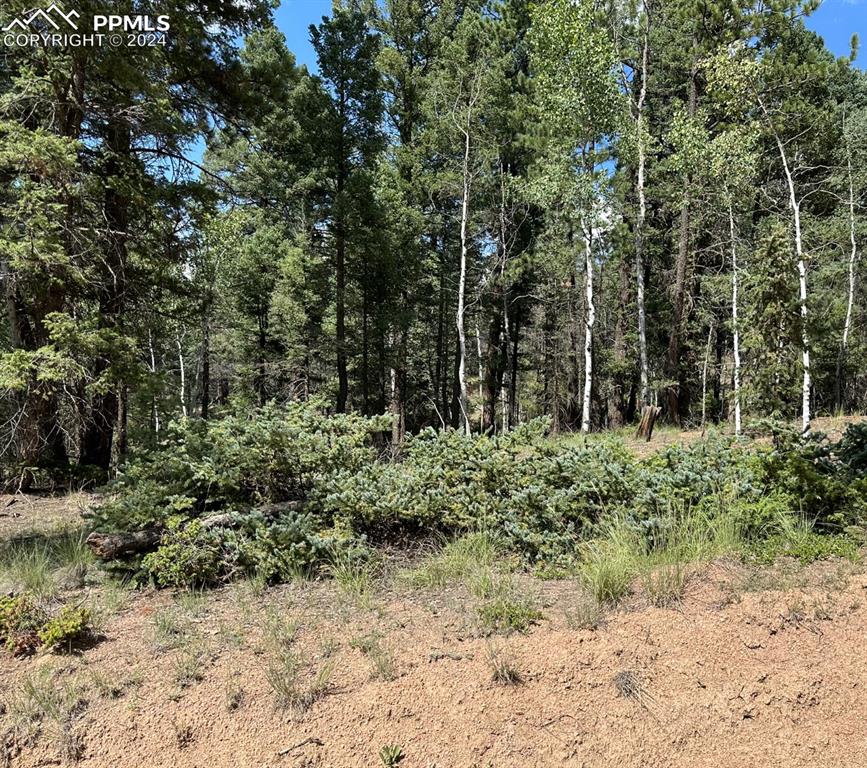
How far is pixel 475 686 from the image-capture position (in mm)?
2801

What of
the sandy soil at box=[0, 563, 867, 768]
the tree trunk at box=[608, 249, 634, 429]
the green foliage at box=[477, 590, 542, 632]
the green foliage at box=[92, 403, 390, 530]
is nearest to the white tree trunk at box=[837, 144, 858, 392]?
the tree trunk at box=[608, 249, 634, 429]

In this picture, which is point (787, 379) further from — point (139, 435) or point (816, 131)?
point (139, 435)

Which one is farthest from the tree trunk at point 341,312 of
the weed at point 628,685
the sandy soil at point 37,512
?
the weed at point 628,685

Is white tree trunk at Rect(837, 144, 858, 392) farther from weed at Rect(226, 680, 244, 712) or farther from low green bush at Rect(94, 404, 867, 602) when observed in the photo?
weed at Rect(226, 680, 244, 712)

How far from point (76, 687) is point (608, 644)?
295 cm

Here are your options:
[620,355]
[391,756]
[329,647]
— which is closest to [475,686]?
[391,756]

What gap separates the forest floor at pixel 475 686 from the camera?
254cm

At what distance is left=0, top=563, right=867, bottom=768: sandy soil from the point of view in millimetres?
2531

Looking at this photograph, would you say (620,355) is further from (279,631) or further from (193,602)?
(279,631)

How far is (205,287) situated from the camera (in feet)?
30.9

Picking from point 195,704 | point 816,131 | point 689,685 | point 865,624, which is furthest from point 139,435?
point 816,131

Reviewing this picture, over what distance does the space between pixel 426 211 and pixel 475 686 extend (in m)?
18.5

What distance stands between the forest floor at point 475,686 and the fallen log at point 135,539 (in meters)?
0.88

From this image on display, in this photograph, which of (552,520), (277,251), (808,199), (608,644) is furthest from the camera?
(277,251)
